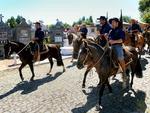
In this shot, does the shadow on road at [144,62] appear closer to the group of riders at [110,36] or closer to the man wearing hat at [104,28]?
the group of riders at [110,36]

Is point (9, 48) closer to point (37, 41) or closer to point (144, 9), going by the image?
point (37, 41)

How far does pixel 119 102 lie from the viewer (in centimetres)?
1152

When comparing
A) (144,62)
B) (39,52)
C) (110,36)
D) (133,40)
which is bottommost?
(144,62)

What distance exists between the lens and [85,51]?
11.2 m

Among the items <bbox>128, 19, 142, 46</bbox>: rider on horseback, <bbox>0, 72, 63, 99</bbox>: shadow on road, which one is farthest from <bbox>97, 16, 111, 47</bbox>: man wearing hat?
<bbox>128, 19, 142, 46</bbox>: rider on horseback

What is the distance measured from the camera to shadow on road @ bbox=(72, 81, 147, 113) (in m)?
10.7

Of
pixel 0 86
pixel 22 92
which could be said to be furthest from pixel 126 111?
pixel 0 86

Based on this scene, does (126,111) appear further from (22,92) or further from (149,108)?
(22,92)

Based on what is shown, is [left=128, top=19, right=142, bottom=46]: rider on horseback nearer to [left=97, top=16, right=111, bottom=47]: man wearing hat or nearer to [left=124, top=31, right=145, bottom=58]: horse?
[left=124, top=31, right=145, bottom=58]: horse

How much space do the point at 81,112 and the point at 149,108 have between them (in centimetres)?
214

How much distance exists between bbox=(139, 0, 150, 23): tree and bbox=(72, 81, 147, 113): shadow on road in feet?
221

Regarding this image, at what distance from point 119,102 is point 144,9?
246 ft

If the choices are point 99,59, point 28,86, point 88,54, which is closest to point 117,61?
point 99,59

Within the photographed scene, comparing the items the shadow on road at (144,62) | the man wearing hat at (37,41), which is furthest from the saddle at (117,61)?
the shadow on road at (144,62)
